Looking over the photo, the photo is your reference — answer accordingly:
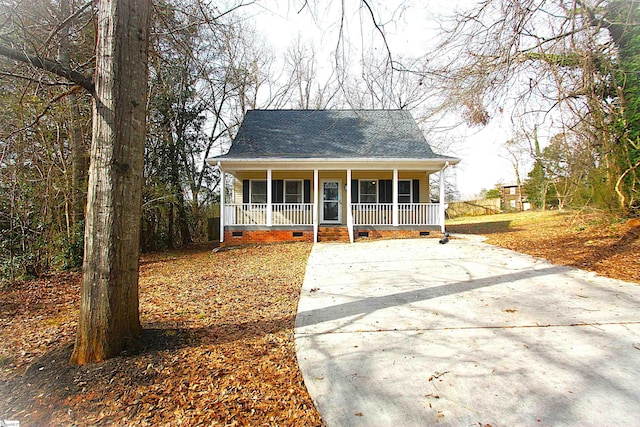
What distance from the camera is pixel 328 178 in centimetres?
1316

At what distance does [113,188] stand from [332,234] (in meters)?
9.39

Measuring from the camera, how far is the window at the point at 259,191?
42.5 feet

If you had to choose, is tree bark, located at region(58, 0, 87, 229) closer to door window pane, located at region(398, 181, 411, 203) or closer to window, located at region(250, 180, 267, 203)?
window, located at region(250, 180, 267, 203)

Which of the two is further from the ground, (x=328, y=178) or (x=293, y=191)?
(x=328, y=178)

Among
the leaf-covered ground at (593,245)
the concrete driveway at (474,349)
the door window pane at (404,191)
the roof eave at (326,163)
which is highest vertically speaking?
the roof eave at (326,163)

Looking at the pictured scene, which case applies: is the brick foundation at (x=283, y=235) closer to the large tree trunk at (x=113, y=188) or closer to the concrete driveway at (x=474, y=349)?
the concrete driveway at (x=474, y=349)

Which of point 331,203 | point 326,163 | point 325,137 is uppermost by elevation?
point 325,137

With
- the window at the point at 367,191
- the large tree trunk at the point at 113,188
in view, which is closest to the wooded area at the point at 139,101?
the large tree trunk at the point at 113,188

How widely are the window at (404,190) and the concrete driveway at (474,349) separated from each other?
752 centimetres

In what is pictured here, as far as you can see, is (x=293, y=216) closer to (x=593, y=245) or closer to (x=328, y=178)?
(x=328, y=178)

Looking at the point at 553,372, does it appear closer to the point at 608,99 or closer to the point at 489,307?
the point at 489,307

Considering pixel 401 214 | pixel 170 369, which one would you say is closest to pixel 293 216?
pixel 401 214

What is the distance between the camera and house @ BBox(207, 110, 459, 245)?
11.3m

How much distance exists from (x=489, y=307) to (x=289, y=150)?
9586 millimetres
